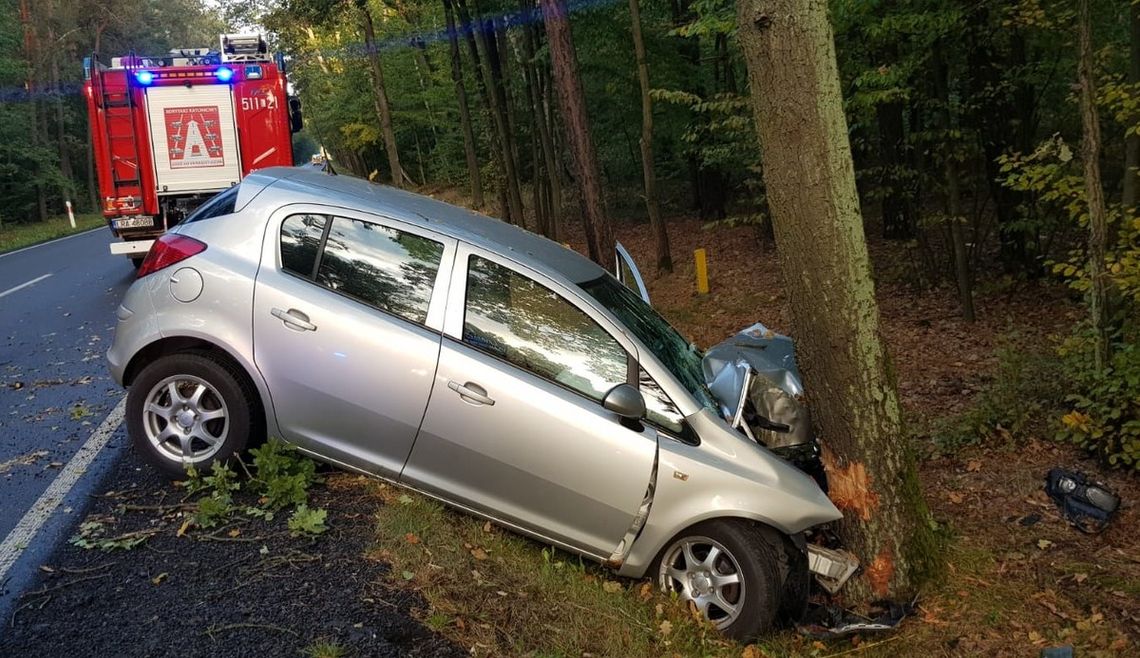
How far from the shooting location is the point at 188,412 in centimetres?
478

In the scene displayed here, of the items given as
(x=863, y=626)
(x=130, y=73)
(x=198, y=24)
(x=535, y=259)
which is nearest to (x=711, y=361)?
(x=535, y=259)

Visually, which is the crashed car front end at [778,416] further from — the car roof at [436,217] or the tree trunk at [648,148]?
the tree trunk at [648,148]

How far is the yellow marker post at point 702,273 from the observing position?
1398 cm

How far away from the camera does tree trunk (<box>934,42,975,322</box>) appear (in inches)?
411

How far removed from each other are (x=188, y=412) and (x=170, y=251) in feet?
3.06

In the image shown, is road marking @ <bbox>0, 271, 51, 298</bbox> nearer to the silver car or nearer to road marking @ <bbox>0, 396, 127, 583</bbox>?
road marking @ <bbox>0, 396, 127, 583</bbox>

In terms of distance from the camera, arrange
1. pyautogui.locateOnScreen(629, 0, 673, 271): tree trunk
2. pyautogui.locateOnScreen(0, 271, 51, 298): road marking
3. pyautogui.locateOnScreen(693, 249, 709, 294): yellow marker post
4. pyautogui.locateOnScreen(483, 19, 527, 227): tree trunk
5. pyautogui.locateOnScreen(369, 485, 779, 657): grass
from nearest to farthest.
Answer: pyautogui.locateOnScreen(369, 485, 779, 657): grass
pyautogui.locateOnScreen(0, 271, 51, 298): road marking
pyautogui.locateOnScreen(629, 0, 673, 271): tree trunk
pyautogui.locateOnScreen(693, 249, 709, 294): yellow marker post
pyautogui.locateOnScreen(483, 19, 527, 227): tree trunk

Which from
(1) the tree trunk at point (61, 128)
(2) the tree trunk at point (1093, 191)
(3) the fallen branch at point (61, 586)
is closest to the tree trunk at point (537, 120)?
(2) the tree trunk at point (1093, 191)

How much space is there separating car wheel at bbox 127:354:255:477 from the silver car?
12 millimetres

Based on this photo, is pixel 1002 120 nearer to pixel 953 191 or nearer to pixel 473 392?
pixel 953 191

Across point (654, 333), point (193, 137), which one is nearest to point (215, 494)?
point (654, 333)

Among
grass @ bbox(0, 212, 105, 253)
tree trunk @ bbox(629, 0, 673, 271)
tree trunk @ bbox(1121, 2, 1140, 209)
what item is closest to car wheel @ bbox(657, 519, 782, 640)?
tree trunk @ bbox(1121, 2, 1140, 209)

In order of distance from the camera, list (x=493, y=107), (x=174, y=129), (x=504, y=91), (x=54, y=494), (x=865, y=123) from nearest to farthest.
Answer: (x=54, y=494), (x=865, y=123), (x=174, y=129), (x=493, y=107), (x=504, y=91)

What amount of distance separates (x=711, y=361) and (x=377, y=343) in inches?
82.3
